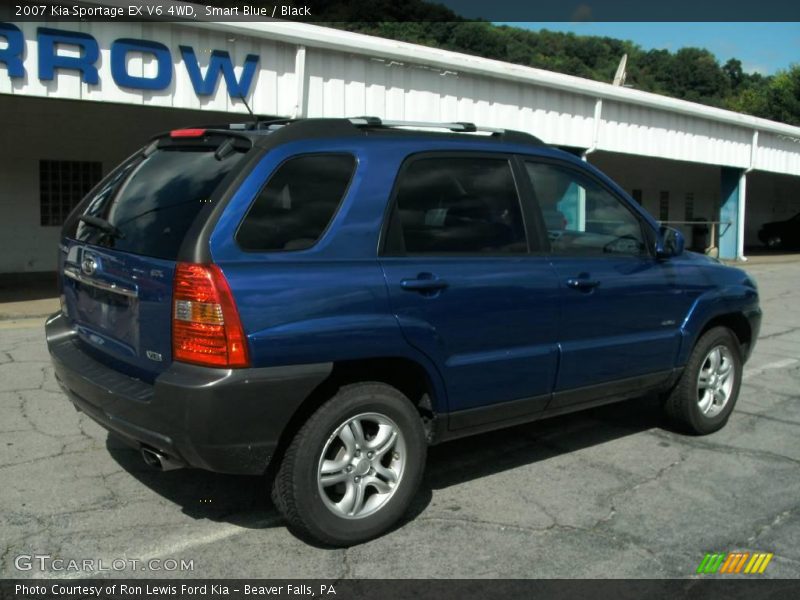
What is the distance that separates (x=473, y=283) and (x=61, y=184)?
41.0 ft

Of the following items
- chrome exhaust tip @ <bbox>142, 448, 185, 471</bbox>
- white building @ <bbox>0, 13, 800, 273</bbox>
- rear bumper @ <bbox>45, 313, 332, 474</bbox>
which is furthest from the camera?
white building @ <bbox>0, 13, 800, 273</bbox>

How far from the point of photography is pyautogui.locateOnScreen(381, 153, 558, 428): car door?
3752mm

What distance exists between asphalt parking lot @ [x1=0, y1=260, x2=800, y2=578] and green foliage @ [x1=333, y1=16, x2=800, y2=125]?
24.4 meters

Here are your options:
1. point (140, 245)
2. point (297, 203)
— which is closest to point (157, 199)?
point (140, 245)

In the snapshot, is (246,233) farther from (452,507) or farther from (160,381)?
(452,507)

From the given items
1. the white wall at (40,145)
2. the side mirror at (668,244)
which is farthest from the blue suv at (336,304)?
the white wall at (40,145)

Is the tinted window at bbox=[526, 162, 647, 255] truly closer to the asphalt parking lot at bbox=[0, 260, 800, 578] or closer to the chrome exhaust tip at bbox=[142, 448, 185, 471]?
the asphalt parking lot at bbox=[0, 260, 800, 578]

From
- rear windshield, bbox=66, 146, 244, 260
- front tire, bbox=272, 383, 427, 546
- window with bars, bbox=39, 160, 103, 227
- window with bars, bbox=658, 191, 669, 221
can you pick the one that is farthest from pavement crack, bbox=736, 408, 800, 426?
window with bars, bbox=658, 191, 669, 221

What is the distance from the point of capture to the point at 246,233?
3.34 m

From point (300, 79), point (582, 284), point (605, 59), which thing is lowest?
point (582, 284)

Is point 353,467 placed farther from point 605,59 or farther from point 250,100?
point 605,59

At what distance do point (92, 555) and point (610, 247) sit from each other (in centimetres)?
334

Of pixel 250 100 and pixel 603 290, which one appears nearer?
pixel 603 290

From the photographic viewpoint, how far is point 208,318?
3195mm
